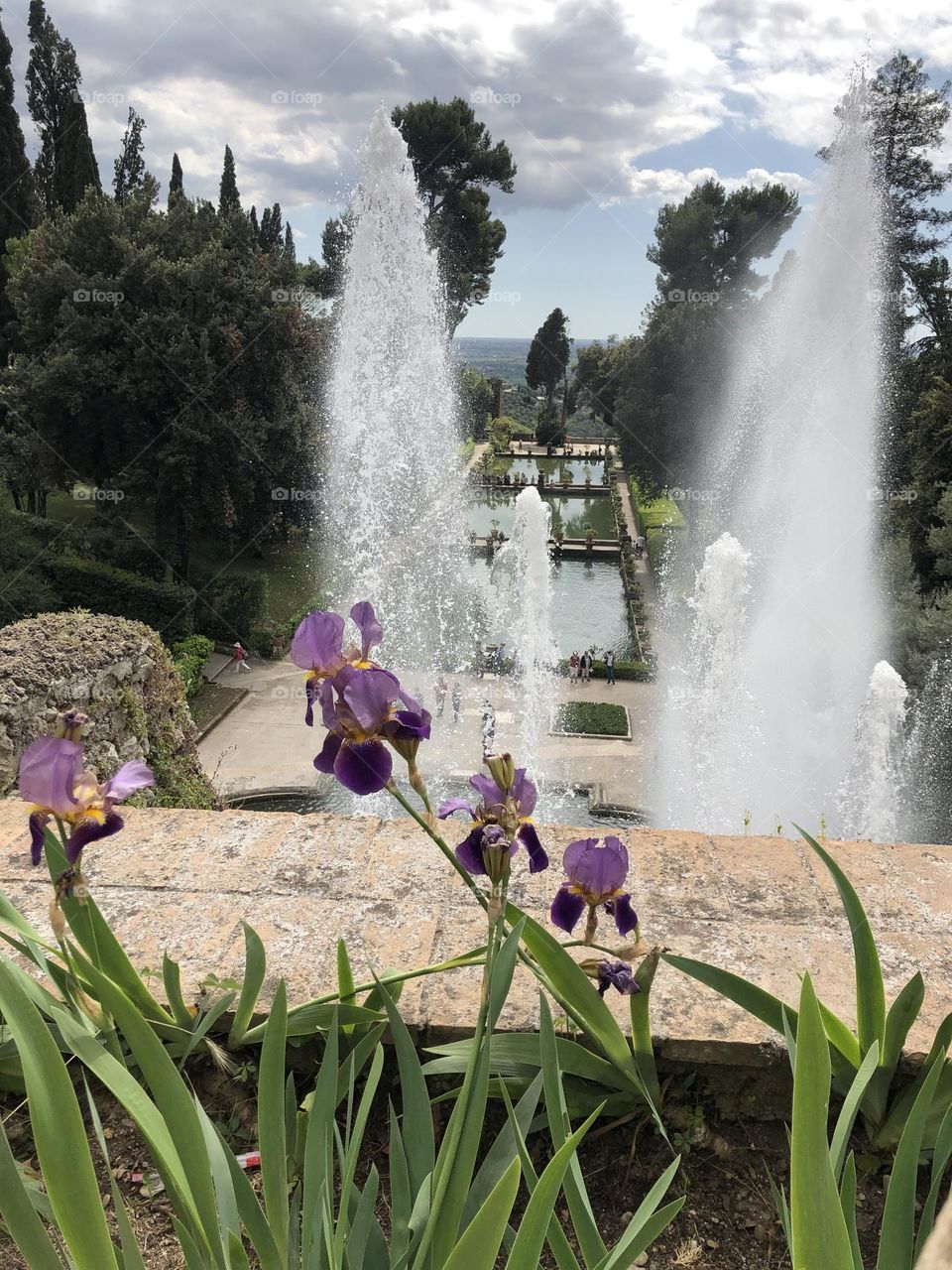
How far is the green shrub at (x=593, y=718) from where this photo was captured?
1380 centimetres

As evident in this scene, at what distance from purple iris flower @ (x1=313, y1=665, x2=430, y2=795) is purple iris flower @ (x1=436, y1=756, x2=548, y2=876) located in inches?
4.1

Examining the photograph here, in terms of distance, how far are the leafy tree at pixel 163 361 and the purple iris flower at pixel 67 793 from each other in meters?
17.7

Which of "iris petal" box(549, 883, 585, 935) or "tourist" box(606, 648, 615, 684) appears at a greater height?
"iris petal" box(549, 883, 585, 935)

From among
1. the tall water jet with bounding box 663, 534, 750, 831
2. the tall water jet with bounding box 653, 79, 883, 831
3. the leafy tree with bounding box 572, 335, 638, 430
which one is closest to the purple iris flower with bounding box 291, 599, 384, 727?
the tall water jet with bounding box 663, 534, 750, 831

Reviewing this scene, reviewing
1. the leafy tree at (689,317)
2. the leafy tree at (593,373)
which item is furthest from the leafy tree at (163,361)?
the leafy tree at (593,373)

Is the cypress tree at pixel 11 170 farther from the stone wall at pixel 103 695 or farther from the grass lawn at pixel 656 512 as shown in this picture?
the stone wall at pixel 103 695

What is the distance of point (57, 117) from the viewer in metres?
26.1

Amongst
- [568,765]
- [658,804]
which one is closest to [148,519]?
[568,765]

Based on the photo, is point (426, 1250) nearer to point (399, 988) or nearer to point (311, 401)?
point (399, 988)

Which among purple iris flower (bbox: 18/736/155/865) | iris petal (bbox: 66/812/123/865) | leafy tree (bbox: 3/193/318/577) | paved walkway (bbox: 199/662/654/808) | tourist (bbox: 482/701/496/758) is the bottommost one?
paved walkway (bbox: 199/662/654/808)

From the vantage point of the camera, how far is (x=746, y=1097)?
1.74m

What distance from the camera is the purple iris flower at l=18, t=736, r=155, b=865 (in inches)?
47.5

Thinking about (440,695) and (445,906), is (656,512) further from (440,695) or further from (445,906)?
(445,906)

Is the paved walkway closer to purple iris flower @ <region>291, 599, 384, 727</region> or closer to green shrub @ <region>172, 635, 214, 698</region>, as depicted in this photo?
green shrub @ <region>172, 635, 214, 698</region>
